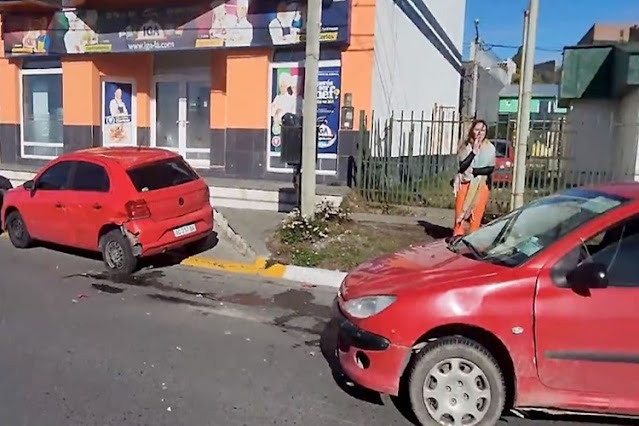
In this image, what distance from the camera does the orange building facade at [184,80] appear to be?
479 inches

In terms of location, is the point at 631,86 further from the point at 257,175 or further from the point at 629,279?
the point at 629,279

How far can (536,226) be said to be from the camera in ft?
13.4

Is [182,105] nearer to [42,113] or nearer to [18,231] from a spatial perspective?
[42,113]

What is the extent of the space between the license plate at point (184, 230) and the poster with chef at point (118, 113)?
9.00m

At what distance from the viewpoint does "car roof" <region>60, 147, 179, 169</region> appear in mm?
7590

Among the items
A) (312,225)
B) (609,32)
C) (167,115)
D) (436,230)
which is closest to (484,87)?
(609,32)

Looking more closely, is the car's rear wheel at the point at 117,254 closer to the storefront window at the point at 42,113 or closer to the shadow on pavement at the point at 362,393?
the shadow on pavement at the point at 362,393

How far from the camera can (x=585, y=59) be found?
1482 cm

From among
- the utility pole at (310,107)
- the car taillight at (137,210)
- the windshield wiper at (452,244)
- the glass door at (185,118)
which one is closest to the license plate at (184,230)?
the car taillight at (137,210)

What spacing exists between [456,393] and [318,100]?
952cm

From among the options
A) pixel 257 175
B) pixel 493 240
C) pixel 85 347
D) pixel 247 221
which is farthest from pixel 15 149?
pixel 493 240

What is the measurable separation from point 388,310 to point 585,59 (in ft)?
45.3

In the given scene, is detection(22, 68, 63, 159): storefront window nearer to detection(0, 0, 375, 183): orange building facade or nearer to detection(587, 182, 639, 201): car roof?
detection(0, 0, 375, 183): orange building facade

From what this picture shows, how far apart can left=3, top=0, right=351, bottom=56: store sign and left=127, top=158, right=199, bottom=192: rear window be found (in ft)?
17.5
